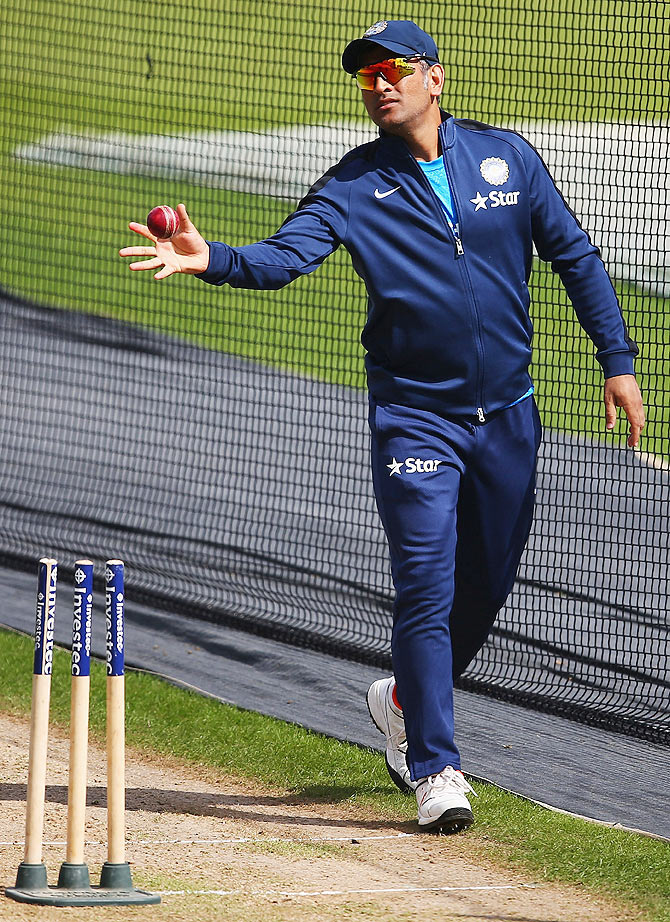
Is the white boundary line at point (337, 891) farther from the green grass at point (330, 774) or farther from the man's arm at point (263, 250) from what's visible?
the man's arm at point (263, 250)

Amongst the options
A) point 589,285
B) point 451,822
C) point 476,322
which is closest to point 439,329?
point 476,322

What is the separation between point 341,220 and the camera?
14.7 feet

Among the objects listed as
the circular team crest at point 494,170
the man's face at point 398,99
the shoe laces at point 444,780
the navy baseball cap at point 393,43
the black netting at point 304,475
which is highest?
the navy baseball cap at point 393,43

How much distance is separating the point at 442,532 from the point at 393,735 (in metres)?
0.85

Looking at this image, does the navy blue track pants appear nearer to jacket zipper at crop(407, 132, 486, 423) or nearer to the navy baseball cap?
jacket zipper at crop(407, 132, 486, 423)

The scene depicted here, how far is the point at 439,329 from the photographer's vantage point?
14.5ft

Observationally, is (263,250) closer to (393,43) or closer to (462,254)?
(462,254)

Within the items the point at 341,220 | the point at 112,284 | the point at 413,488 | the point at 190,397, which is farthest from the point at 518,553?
the point at 112,284

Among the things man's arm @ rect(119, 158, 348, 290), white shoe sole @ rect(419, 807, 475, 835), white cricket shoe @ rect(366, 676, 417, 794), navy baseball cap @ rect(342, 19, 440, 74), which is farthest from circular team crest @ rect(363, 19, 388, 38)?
white shoe sole @ rect(419, 807, 475, 835)

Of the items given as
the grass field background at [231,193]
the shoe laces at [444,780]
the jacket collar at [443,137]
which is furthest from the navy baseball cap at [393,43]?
the grass field background at [231,193]

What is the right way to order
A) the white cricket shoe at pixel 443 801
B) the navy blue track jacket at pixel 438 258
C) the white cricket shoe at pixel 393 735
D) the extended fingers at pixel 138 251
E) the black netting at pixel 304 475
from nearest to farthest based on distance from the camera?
the extended fingers at pixel 138 251
the white cricket shoe at pixel 443 801
the navy blue track jacket at pixel 438 258
the white cricket shoe at pixel 393 735
the black netting at pixel 304 475

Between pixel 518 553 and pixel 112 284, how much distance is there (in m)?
13.5

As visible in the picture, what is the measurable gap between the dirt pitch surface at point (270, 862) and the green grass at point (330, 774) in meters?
0.09

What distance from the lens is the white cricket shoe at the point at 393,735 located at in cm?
475
